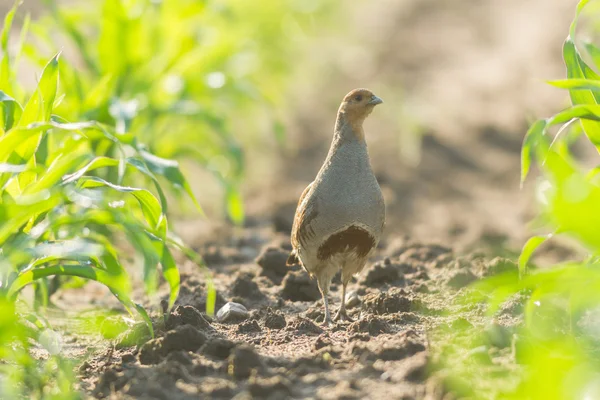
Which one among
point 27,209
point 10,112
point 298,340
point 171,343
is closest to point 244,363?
point 171,343

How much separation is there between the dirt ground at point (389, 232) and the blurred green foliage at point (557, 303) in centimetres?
9

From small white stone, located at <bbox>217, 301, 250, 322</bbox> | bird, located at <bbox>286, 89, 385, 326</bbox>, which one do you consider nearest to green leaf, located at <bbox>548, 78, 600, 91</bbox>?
bird, located at <bbox>286, 89, 385, 326</bbox>

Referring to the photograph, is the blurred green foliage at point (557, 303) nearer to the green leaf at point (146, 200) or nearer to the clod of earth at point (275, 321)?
the clod of earth at point (275, 321)

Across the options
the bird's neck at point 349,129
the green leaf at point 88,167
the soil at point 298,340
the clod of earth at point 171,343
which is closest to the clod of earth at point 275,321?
the soil at point 298,340

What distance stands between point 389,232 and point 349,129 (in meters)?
2.23

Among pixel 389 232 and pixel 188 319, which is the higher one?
pixel 389 232

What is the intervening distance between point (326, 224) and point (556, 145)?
1.00m

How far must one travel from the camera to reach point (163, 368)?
9.94ft

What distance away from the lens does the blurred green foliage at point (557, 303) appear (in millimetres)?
2164

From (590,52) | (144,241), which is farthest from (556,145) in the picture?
(144,241)

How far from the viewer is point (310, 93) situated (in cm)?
1145

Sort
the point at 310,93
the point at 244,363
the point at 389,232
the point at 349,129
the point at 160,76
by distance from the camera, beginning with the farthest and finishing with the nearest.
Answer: the point at 310,93 < the point at 389,232 < the point at 160,76 < the point at 349,129 < the point at 244,363

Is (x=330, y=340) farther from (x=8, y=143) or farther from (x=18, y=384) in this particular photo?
(x=8, y=143)

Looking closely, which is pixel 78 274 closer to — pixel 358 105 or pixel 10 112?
pixel 10 112
